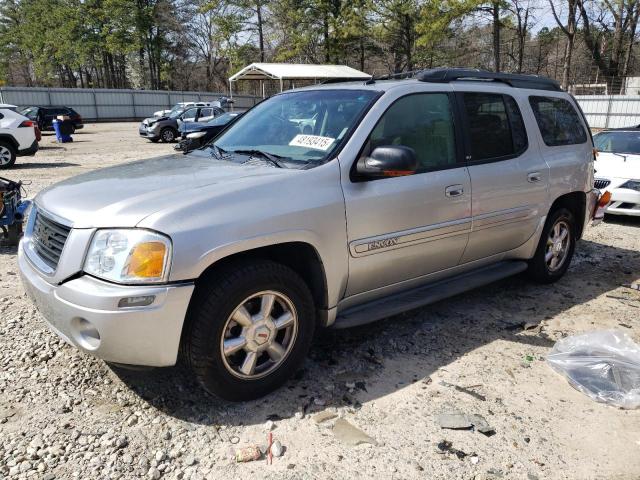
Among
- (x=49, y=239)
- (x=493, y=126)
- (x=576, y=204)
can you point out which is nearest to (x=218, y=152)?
(x=49, y=239)

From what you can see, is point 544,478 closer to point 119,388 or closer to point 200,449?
point 200,449

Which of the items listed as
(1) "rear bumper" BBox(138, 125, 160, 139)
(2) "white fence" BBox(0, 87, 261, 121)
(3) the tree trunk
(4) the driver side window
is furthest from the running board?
(3) the tree trunk

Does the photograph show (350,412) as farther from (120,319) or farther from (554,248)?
(554,248)

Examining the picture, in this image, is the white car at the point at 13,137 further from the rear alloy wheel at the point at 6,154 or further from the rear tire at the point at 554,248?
the rear tire at the point at 554,248

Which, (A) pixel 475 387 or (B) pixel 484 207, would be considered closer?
(A) pixel 475 387

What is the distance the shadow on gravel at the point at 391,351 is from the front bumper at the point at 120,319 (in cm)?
54

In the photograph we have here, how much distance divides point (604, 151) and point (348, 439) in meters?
7.93

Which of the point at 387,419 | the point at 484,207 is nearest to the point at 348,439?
the point at 387,419

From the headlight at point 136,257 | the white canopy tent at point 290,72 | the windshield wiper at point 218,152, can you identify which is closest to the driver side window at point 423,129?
the windshield wiper at point 218,152

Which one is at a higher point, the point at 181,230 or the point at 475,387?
the point at 181,230

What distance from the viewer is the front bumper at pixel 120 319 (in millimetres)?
2467

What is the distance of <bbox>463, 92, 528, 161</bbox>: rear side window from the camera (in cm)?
395

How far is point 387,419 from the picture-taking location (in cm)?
290

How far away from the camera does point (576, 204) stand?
16.7 ft
